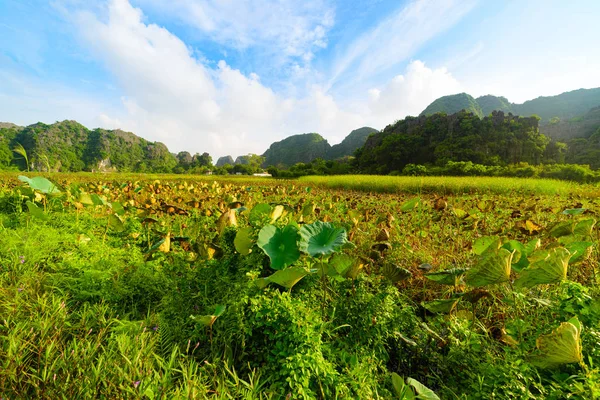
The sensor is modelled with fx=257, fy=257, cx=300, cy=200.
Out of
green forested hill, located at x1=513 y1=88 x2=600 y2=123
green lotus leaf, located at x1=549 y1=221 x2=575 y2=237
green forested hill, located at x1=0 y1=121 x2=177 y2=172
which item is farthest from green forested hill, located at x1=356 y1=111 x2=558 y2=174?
green forested hill, located at x1=0 y1=121 x2=177 y2=172

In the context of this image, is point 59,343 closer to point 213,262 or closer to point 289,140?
point 213,262

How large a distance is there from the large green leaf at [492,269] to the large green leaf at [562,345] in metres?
0.23

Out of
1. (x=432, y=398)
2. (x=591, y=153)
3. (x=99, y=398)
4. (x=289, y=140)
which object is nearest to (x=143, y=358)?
(x=99, y=398)

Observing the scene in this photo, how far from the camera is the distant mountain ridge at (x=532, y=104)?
227ft

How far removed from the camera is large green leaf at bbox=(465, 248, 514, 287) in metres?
0.95

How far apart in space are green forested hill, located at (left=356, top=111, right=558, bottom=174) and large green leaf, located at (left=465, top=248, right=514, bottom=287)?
32604 millimetres

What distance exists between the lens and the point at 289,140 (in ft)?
354

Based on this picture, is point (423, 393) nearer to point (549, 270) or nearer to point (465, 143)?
point (549, 270)

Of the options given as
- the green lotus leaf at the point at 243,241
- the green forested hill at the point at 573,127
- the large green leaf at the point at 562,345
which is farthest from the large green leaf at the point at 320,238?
the green forested hill at the point at 573,127

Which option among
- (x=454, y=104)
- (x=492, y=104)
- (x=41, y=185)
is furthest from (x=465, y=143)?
(x=492, y=104)

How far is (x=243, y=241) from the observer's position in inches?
48.6

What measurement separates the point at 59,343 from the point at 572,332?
179 cm

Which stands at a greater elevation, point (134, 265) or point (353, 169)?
point (134, 265)

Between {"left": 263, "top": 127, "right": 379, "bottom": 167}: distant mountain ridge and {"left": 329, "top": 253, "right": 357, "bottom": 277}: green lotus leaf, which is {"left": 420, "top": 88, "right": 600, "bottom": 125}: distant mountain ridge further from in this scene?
{"left": 329, "top": 253, "right": 357, "bottom": 277}: green lotus leaf
